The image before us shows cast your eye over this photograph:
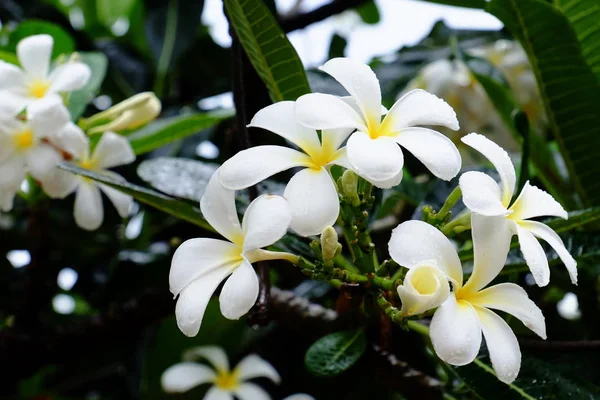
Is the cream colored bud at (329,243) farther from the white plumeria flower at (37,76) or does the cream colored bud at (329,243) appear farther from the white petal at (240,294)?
the white plumeria flower at (37,76)

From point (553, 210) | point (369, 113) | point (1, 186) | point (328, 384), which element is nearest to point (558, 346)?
point (553, 210)

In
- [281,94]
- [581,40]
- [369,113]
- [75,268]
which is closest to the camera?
[369,113]

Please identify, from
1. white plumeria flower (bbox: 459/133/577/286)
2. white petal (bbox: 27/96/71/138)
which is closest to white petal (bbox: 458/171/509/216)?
white plumeria flower (bbox: 459/133/577/286)

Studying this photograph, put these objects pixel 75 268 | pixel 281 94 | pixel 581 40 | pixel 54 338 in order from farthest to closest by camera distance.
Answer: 1. pixel 75 268
2. pixel 54 338
3. pixel 581 40
4. pixel 281 94

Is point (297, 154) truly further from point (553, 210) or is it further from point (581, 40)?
point (581, 40)

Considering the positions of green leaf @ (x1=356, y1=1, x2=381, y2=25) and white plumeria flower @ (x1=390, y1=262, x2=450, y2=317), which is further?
green leaf @ (x1=356, y1=1, x2=381, y2=25)

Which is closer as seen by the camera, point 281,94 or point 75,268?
point 281,94

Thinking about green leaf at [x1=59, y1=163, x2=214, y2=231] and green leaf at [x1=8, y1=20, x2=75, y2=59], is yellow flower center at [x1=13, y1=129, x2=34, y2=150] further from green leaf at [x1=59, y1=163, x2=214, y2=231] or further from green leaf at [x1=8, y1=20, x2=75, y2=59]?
green leaf at [x1=8, y1=20, x2=75, y2=59]
